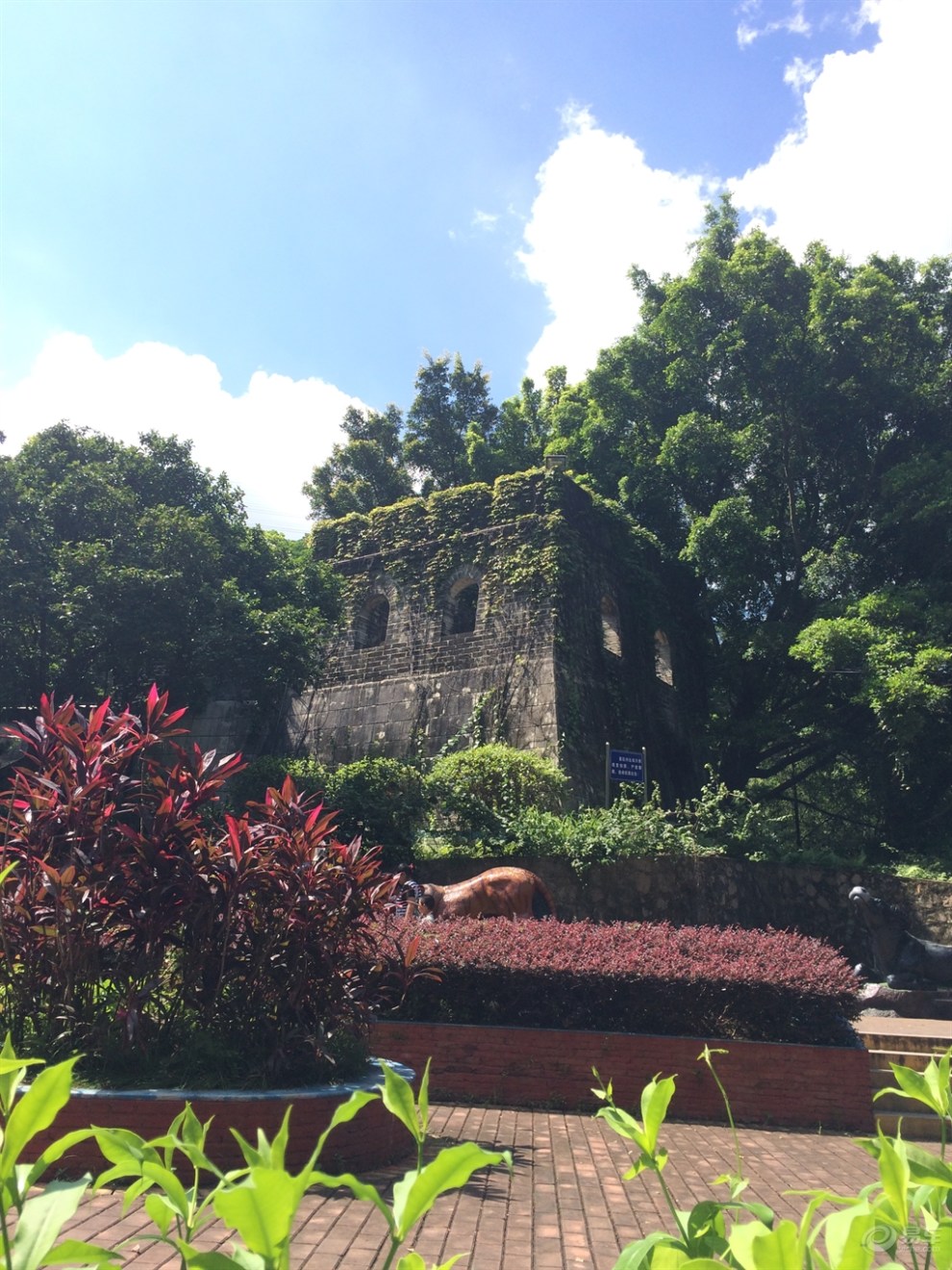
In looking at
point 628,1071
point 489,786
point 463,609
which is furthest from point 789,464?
point 628,1071

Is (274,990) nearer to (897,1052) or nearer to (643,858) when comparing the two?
(897,1052)

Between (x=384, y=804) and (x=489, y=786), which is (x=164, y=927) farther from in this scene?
(x=489, y=786)

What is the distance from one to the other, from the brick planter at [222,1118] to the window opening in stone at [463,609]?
1233cm

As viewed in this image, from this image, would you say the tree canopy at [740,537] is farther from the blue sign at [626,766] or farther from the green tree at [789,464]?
the blue sign at [626,766]

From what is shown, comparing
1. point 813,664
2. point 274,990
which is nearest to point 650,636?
point 813,664

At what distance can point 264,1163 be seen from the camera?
36.4 inches

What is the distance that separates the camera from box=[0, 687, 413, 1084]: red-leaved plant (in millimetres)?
4469

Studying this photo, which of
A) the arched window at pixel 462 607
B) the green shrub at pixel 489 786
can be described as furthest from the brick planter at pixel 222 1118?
the arched window at pixel 462 607

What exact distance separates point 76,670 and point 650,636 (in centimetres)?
1015

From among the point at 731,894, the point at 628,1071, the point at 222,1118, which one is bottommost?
the point at 628,1071

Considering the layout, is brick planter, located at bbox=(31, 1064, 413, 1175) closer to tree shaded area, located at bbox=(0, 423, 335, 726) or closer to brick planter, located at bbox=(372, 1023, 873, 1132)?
brick planter, located at bbox=(372, 1023, 873, 1132)

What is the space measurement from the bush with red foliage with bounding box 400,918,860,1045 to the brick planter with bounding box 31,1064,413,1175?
2.24 meters

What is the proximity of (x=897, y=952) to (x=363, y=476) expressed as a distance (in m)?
22.5

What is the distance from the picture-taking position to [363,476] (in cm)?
2998
